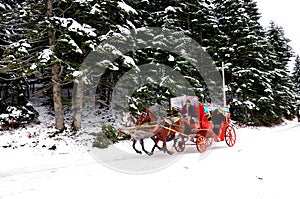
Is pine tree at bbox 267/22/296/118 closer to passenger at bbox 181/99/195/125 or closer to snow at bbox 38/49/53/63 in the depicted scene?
passenger at bbox 181/99/195/125

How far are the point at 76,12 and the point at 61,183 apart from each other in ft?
30.0

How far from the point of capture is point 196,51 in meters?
18.6

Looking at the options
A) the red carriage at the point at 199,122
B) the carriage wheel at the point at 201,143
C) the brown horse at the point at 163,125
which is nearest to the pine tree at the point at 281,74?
the red carriage at the point at 199,122

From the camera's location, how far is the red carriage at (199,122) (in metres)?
8.55

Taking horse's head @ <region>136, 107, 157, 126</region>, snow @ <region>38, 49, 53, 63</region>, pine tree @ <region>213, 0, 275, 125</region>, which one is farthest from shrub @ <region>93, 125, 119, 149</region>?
pine tree @ <region>213, 0, 275, 125</region>

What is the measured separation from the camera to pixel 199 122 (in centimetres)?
874

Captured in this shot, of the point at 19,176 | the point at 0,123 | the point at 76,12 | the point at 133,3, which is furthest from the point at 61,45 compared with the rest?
the point at 19,176

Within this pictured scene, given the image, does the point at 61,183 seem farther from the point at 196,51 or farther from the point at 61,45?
the point at 196,51

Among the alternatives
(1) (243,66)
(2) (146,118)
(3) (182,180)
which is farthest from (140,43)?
(1) (243,66)

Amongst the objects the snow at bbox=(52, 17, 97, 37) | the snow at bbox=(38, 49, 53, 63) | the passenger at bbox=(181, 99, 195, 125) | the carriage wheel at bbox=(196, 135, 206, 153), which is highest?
the snow at bbox=(52, 17, 97, 37)

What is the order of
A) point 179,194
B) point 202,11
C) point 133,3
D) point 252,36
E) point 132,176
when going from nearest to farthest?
1. point 179,194
2. point 132,176
3. point 133,3
4. point 202,11
5. point 252,36

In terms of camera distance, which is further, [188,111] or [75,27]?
[75,27]

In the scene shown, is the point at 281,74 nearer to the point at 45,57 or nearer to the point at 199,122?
the point at 199,122

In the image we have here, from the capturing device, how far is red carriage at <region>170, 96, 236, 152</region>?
855 centimetres
